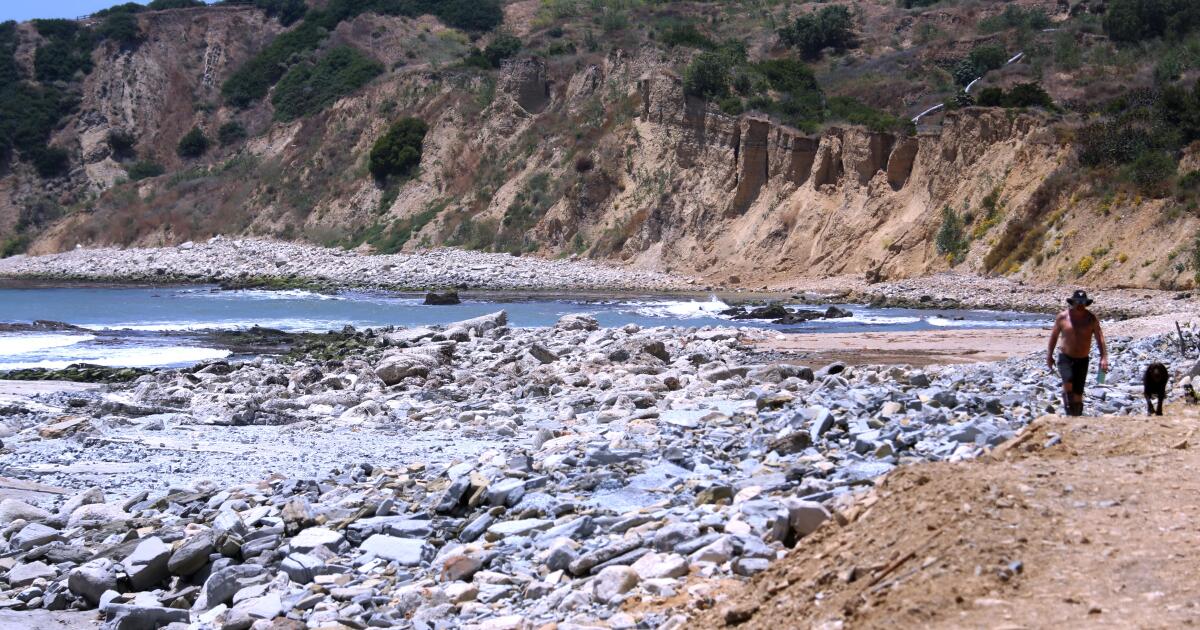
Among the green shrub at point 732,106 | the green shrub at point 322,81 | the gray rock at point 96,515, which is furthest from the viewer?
the green shrub at point 322,81

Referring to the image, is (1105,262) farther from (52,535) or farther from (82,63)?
(82,63)

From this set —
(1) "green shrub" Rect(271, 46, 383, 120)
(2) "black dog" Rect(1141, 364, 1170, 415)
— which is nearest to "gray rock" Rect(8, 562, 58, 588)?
(2) "black dog" Rect(1141, 364, 1170, 415)

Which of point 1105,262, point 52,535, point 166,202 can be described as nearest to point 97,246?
point 166,202

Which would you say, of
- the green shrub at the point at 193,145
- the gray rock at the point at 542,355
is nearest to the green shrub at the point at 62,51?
the green shrub at the point at 193,145

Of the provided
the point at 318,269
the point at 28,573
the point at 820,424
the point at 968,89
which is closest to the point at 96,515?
the point at 28,573

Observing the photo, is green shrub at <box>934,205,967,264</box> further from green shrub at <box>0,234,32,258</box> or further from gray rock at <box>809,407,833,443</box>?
green shrub at <box>0,234,32,258</box>

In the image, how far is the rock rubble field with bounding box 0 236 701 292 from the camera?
4712cm

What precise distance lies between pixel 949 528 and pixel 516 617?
2.22 m

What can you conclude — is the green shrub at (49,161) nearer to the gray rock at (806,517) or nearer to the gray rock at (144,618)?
the gray rock at (144,618)

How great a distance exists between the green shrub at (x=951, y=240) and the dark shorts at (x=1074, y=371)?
2893 centimetres

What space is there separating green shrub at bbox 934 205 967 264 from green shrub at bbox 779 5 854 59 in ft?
102

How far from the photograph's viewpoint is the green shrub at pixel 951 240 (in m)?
37.4

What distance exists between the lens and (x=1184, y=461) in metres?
6.75

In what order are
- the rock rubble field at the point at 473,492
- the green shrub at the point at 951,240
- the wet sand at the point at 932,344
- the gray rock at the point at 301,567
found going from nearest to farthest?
the rock rubble field at the point at 473,492, the gray rock at the point at 301,567, the wet sand at the point at 932,344, the green shrub at the point at 951,240
